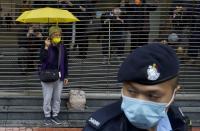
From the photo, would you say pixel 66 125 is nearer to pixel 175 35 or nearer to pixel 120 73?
pixel 175 35

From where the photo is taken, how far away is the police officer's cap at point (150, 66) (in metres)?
1.83

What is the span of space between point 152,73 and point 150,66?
0.11 ft

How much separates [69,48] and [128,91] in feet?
25.1

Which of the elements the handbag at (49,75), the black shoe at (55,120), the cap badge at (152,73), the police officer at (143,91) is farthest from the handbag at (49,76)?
the cap badge at (152,73)

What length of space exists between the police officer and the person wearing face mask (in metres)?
6.71

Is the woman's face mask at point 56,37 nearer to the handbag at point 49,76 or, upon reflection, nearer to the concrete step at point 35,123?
the handbag at point 49,76

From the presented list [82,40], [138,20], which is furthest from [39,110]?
A: [138,20]

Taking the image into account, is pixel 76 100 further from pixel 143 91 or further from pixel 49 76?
pixel 143 91

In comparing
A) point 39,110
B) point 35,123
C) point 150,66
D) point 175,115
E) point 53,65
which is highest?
point 150,66

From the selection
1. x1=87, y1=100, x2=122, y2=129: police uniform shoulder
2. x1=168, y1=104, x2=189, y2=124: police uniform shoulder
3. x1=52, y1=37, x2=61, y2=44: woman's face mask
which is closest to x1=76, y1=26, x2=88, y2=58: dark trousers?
x1=52, y1=37, x2=61, y2=44: woman's face mask

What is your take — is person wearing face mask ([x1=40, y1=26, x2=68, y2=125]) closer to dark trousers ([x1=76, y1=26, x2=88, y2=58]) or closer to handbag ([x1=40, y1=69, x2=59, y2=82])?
handbag ([x1=40, y1=69, x2=59, y2=82])

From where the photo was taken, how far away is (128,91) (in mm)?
1874

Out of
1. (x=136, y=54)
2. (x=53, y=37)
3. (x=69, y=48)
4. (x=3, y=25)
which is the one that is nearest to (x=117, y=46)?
(x=69, y=48)

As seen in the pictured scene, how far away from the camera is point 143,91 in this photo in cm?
186
